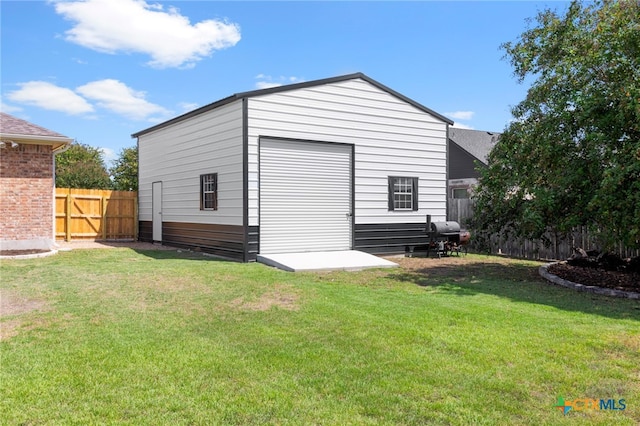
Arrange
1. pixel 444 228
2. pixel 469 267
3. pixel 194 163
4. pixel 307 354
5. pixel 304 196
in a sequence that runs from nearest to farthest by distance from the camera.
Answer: pixel 307 354
pixel 469 267
pixel 304 196
pixel 444 228
pixel 194 163

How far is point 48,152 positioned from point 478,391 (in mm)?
14374

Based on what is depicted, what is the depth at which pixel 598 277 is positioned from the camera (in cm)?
987

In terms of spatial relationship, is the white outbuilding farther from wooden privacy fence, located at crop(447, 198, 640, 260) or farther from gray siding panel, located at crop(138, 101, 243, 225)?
wooden privacy fence, located at crop(447, 198, 640, 260)

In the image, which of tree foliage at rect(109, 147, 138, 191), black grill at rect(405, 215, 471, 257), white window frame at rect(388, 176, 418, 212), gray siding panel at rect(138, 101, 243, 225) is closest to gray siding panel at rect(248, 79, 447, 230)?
white window frame at rect(388, 176, 418, 212)

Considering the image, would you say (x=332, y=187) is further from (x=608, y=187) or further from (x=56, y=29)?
(x=56, y=29)

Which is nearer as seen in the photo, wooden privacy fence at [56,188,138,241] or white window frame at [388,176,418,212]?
white window frame at [388,176,418,212]

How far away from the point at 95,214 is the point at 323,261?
11570 millimetres

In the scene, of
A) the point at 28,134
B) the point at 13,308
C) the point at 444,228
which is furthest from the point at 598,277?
the point at 28,134

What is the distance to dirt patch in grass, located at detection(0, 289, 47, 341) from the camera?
5.41 m

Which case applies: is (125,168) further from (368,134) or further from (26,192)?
(368,134)

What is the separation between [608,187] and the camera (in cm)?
816

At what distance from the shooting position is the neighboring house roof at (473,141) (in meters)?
27.8

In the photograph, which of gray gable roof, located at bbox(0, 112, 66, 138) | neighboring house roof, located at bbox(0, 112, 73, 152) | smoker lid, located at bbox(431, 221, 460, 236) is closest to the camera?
neighboring house roof, located at bbox(0, 112, 73, 152)

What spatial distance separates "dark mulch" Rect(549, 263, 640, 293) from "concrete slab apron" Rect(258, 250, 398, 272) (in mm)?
3781
